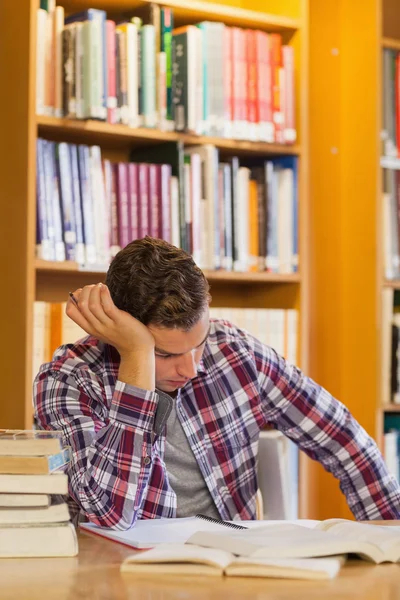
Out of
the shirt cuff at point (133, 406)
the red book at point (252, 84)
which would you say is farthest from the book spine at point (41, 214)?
the shirt cuff at point (133, 406)

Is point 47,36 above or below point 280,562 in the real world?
above

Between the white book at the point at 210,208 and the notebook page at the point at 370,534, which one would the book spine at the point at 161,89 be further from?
the notebook page at the point at 370,534

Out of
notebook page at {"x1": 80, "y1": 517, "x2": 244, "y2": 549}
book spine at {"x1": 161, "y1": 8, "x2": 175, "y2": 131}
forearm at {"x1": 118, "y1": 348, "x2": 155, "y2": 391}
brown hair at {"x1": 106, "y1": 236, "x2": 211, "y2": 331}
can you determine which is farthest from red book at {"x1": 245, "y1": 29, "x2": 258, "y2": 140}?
notebook page at {"x1": 80, "y1": 517, "x2": 244, "y2": 549}

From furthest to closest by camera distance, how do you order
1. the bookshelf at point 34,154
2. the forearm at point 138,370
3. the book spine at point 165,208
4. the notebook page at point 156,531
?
the book spine at point 165,208 → the bookshelf at point 34,154 → the forearm at point 138,370 → the notebook page at point 156,531

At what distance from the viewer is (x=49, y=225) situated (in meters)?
2.55

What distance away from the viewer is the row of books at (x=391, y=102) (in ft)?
10.2

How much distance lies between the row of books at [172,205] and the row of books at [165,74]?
10cm

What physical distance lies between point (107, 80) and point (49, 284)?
633 mm

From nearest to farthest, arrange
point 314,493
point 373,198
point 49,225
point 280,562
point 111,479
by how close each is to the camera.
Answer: point 280,562 → point 111,479 → point 49,225 → point 373,198 → point 314,493

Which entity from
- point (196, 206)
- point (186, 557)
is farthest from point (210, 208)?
point (186, 557)

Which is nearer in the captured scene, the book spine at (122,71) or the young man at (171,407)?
the young man at (171,407)

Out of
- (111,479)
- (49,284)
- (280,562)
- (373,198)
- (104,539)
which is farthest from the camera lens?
(373,198)

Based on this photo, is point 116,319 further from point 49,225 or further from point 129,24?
point 129,24

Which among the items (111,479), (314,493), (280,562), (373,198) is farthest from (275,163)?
(280,562)
